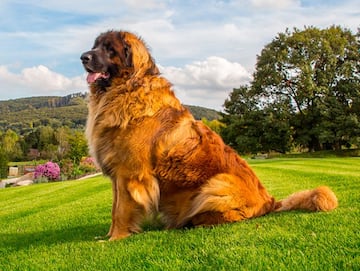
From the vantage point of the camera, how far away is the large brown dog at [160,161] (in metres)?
4.41

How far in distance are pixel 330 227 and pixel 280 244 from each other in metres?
0.73

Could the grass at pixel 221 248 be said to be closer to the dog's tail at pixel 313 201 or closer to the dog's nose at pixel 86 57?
the dog's tail at pixel 313 201

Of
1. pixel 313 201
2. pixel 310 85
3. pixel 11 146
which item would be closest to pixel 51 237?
pixel 313 201

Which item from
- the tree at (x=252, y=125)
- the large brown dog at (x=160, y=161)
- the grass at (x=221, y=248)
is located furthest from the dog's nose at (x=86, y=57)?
the tree at (x=252, y=125)

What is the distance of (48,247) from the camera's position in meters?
4.39

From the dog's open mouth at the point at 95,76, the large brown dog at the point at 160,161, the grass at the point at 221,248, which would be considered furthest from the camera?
the dog's open mouth at the point at 95,76

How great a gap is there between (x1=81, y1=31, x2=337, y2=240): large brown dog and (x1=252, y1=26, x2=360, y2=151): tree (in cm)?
3707

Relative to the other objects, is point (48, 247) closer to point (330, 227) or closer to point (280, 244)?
point (280, 244)

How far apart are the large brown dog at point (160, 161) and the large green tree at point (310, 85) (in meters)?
37.1

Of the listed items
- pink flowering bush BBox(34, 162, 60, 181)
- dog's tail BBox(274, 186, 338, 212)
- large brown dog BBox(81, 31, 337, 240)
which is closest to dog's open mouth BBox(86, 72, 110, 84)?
large brown dog BBox(81, 31, 337, 240)

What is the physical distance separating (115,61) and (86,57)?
0.37m

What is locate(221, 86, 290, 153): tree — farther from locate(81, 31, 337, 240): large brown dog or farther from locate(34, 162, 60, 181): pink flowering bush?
locate(81, 31, 337, 240): large brown dog

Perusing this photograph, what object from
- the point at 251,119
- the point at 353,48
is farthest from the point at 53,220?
the point at 353,48

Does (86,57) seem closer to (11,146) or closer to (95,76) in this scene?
(95,76)
